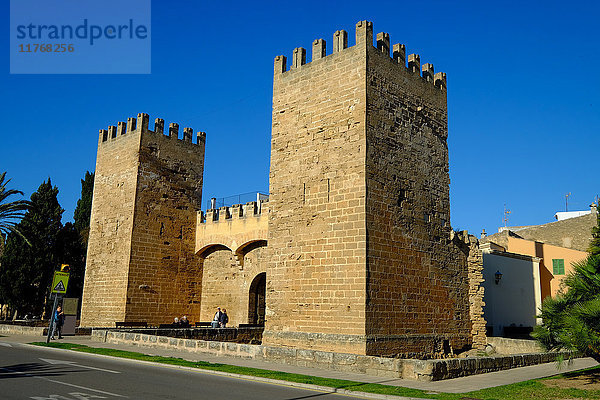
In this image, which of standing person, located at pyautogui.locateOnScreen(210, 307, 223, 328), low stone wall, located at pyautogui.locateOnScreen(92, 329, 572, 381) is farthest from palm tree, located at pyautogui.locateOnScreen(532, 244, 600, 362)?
standing person, located at pyautogui.locateOnScreen(210, 307, 223, 328)

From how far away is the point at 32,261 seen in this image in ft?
102

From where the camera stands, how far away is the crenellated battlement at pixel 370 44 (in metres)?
15.1

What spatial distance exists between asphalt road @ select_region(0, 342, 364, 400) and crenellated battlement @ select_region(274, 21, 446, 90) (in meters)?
9.91

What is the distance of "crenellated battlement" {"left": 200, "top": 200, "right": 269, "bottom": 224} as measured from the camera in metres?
21.8

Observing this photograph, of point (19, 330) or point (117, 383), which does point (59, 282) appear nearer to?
point (19, 330)

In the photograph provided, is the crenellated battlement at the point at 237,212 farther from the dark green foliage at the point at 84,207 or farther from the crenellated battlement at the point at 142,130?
the dark green foliage at the point at 84,207

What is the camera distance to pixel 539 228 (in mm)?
32188

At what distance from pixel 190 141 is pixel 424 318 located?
47.4 ft

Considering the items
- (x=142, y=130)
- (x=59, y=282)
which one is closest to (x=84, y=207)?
(x=142, y=130)

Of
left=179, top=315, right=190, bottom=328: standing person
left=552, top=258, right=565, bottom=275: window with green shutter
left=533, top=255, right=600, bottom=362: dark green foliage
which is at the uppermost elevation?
left=552, top=258, right=565, bottom=275: window with green shutter

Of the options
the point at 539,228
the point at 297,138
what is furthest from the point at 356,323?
the point at 539,228

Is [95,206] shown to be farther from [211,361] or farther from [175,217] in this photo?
[211,361]

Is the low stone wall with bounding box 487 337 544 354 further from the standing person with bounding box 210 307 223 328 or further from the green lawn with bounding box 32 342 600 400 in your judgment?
the standing person with bounding box 210 307 223 328

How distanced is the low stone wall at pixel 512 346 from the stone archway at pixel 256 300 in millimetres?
9159
